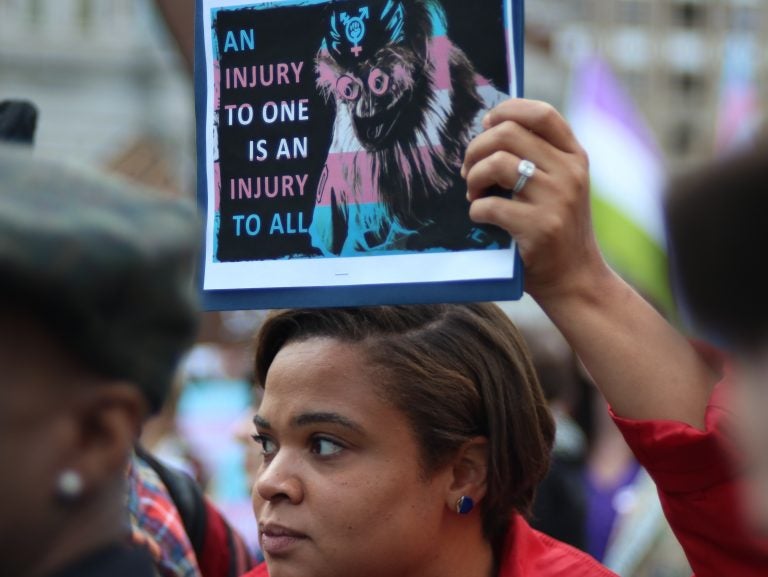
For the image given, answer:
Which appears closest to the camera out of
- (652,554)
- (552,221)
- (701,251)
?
(701,251)

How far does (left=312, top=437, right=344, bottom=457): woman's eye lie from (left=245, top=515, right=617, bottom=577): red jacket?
0.34 meters

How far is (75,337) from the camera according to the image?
127 cm

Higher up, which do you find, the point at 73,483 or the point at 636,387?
the point at 73,483

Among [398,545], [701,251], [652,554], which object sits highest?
[701,251]

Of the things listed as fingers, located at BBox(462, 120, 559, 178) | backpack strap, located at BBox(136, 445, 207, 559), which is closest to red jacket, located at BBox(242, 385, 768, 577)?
fingers, located at BBox(462, 120, 559, 178)

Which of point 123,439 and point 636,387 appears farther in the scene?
point 636,387

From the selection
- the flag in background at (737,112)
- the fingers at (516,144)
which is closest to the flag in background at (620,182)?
the flag in background at (737,112)

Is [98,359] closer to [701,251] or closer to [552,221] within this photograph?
[701,251]

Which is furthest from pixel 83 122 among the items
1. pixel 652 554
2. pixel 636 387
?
pixel 636 387

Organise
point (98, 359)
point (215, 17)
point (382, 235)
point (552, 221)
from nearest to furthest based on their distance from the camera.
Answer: point (98, 359) < point (552, 221) < point (382, 235) < point (215, 17)

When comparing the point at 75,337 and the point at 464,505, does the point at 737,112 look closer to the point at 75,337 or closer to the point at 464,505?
the point at 464,505

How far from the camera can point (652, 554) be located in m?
5.29

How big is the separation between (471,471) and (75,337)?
142cm

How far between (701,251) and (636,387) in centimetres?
96
